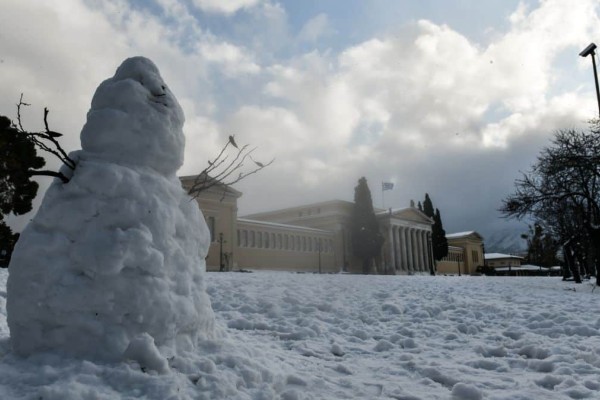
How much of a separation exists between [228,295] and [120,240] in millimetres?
6331

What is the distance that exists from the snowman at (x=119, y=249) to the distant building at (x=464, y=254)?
2970 inches

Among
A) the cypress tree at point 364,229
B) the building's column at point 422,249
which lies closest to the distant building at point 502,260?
the building's column at point 422,249

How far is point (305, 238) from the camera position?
50062mm

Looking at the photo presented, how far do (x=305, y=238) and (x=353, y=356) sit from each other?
4381 cm

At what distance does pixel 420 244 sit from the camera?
65.1 meters

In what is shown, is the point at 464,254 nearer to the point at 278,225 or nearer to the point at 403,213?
the point at 403,213

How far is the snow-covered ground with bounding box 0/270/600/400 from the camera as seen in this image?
354 cm

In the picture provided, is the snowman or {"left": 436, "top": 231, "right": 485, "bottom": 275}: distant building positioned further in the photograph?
{"left": 436, "top": 231, "right": 485, "bottom": 275}: distant building

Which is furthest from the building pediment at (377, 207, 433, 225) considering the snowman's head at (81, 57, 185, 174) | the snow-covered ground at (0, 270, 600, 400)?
the snowman's head at (81, 57, 185, 174)

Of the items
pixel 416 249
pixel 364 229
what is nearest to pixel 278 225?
pixel 364 229

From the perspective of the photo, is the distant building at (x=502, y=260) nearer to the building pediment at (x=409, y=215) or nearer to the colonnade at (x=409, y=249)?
the colonnade at (x=409, y=249)

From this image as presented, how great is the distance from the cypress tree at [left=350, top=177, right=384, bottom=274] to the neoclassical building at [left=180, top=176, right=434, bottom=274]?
1885 millimetres

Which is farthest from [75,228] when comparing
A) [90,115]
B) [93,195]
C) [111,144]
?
[90,115]

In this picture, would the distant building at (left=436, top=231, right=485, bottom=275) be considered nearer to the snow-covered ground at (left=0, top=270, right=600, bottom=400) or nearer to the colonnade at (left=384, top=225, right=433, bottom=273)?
the colonnade at (left=384, top=225, right=433, bottom=273)
